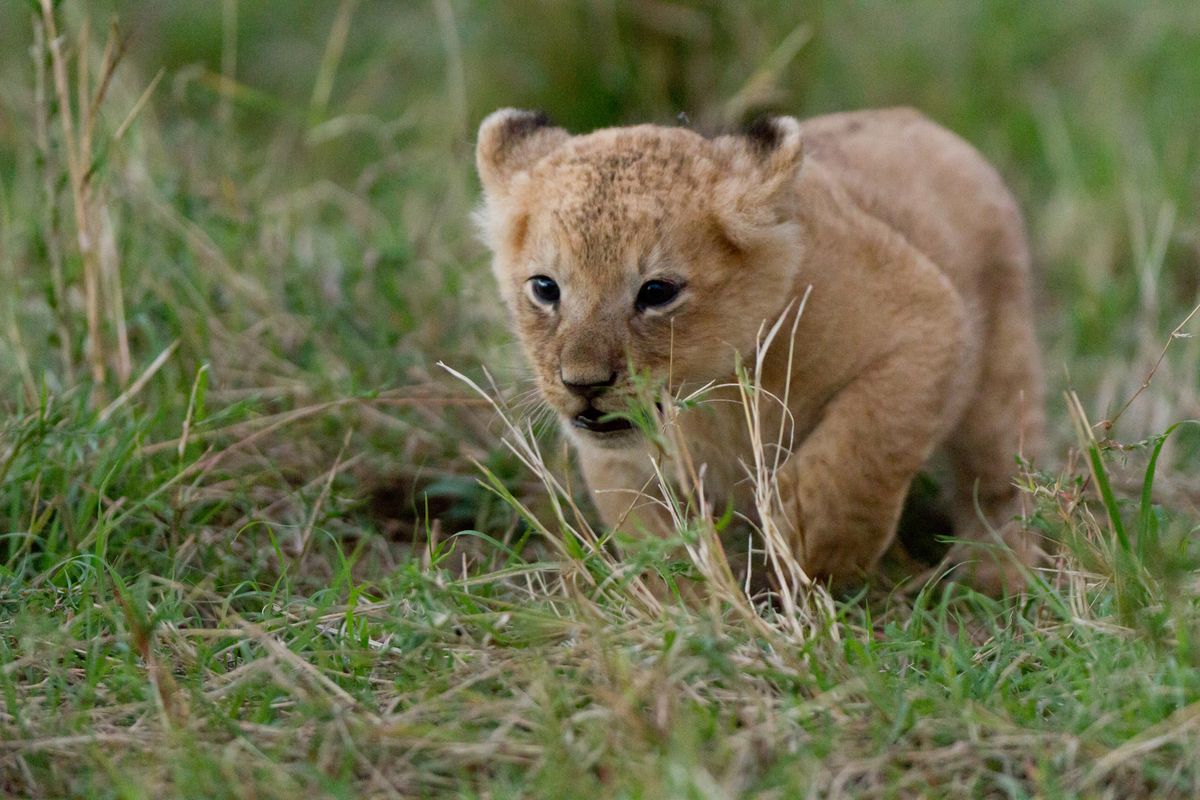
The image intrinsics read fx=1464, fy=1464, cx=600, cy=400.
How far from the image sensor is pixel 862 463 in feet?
15.5

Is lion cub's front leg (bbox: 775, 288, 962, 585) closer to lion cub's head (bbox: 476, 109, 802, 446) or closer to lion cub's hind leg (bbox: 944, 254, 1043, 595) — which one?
lion cub's head (bbox: 476, 109, 802, 446)

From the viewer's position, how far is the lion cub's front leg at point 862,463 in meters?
4.71

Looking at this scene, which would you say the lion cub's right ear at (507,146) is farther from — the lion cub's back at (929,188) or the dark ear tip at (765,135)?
the lion cub's back at (929,188)

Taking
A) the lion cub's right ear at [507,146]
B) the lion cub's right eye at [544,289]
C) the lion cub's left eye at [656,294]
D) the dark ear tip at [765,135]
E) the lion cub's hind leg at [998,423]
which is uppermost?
the dark ear tip at [765,135]

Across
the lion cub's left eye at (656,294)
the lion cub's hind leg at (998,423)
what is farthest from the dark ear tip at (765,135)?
the lion cub's hind leg at (998,423)

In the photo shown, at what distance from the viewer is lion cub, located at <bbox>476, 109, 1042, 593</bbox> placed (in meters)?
4.40

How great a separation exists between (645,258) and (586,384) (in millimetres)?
426

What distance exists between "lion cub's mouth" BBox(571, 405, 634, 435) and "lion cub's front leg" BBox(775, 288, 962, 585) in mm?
537

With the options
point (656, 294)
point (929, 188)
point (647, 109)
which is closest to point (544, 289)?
point (656, 294)

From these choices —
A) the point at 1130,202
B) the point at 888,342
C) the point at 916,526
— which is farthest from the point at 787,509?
the point at 1130,202

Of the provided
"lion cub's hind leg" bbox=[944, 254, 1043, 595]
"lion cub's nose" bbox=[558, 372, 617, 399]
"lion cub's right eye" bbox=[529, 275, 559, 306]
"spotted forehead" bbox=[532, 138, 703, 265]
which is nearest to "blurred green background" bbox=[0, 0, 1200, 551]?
"lion cub's hind leg" bbox=[944, 254, 1043, 595]

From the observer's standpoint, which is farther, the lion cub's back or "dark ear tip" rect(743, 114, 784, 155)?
the lion cub's back

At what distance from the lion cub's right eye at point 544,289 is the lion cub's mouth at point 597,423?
1.27 feet

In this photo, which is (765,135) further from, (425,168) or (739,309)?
(425,168)
